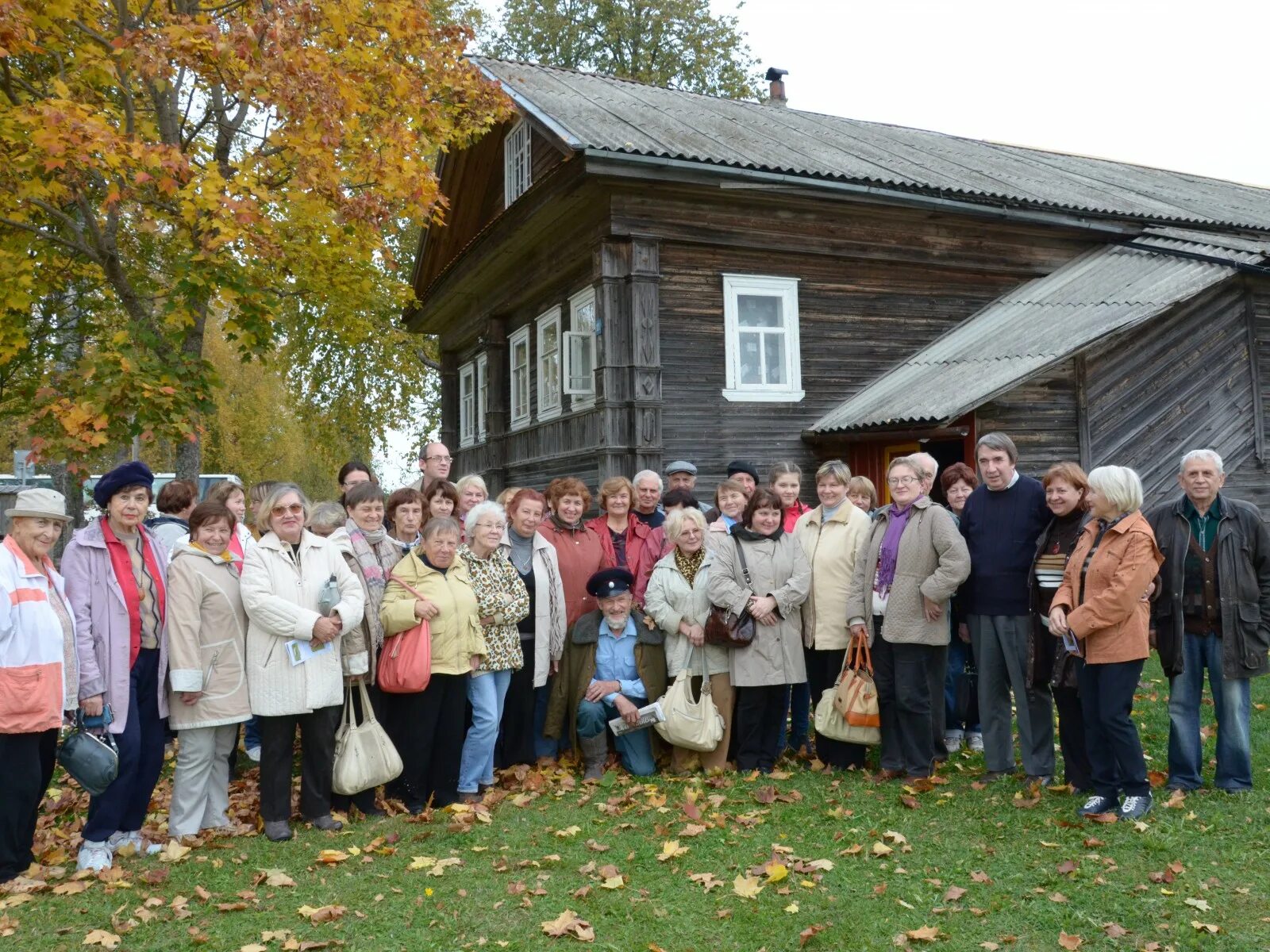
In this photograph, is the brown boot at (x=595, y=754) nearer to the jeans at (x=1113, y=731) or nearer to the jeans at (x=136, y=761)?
the jeans at (x=136, y=761)

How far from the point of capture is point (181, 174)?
955 centimetres

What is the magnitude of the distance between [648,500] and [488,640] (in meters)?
1.80

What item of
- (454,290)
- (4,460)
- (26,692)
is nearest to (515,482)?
(454,290)

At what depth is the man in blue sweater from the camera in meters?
6.07

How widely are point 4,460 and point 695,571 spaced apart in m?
34.0

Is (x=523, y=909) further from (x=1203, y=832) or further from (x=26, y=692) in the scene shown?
(x=1203, y=832)

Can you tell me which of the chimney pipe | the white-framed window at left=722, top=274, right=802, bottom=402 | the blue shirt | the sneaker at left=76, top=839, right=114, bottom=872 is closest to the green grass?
the sneaker at left=76, top=839, right=114, bottom=872

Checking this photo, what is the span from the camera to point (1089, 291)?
13.9 m

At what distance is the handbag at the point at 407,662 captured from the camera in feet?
19.3

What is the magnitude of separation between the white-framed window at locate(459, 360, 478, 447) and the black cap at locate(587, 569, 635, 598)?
13.4 m

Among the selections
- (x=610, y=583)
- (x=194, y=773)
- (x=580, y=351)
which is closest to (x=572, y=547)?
(x=610, y=583)

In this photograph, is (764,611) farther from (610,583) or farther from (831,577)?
(610,583)

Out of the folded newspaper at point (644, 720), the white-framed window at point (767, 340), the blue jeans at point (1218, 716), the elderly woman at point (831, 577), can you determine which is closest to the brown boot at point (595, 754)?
the folded newspaper at point (644, 720)

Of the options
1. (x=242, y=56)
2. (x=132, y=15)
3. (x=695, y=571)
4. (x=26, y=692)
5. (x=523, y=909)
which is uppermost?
(x=132, y=15)
